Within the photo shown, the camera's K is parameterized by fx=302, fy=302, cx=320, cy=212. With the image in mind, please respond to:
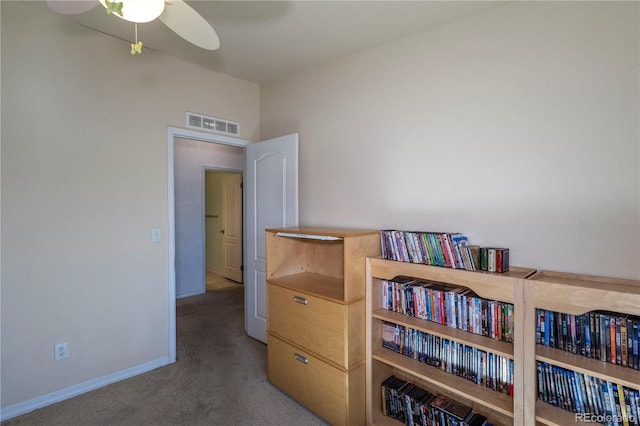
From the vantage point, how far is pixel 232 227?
539 centimetres

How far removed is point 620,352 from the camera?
125cm

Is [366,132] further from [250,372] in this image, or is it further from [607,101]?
[250,372]

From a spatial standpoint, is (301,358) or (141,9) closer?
(141,9)

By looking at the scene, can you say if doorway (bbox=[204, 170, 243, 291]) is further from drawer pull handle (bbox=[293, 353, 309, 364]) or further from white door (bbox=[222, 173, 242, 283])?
drawer pull handle (bbox=[293, 353, 309, 364])

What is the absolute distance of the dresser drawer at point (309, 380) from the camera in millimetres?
1796

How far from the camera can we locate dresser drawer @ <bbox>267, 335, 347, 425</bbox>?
5.89 ft

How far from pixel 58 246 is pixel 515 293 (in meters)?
2.77

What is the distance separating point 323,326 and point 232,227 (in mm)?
3878

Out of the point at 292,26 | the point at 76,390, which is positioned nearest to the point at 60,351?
the point at 76,390

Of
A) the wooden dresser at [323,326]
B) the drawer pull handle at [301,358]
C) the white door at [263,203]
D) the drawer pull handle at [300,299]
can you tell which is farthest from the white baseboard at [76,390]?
the drawer pull handle at [300,299]

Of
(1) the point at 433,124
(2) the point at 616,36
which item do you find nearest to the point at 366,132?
(1) the point at 433,124

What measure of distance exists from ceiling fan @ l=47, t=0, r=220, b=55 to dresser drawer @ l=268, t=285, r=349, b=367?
5.00 feet

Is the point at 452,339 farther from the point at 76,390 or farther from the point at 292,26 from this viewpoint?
the point at 76,390

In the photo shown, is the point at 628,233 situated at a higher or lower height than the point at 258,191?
lower
